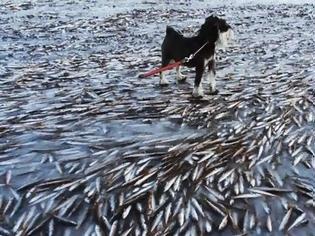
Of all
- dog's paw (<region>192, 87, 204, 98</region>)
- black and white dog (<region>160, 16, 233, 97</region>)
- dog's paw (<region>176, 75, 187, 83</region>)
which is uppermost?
black and white dog (<region>160, 16, 233, 97</region>)

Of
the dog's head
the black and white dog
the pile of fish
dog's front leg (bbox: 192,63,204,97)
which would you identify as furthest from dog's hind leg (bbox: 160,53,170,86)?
the dog's head

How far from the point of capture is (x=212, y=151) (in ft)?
21.2

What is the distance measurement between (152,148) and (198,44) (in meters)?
2.89

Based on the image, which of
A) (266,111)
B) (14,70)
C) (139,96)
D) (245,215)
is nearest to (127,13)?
(14,70)

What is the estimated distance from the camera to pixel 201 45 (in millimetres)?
8656

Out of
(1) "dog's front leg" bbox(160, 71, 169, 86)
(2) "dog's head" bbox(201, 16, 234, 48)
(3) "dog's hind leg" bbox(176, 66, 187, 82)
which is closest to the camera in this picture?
(2) "dog's head" bbox(201, 16, 234, 48)

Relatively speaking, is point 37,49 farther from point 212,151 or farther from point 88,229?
point 88,229

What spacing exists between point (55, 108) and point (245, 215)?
15.0 feet

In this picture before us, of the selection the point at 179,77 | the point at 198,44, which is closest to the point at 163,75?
the point at 179,77

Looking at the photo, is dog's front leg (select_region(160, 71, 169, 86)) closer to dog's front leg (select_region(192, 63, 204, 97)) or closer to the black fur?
the black fur

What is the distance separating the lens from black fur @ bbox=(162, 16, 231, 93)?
855 cm

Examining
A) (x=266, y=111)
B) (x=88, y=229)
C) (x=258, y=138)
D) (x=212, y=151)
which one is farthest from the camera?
(x=266, y=111)

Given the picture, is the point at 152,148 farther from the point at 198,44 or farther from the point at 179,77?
the point at 179,77

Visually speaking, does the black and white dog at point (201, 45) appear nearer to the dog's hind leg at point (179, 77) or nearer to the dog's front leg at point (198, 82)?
the dog's front leg at point (198, 82)
